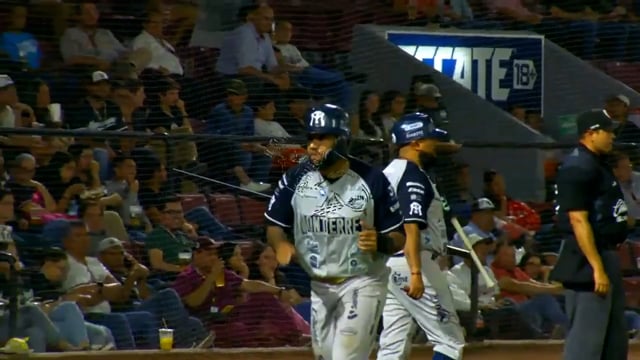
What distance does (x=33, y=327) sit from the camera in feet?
34.5

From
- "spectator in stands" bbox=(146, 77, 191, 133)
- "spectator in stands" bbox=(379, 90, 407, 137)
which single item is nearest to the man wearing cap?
"spectator in stands" bbox=(146, 77, 191, 133)

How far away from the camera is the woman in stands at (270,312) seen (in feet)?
38.0

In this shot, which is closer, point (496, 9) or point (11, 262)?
point (11, 262)

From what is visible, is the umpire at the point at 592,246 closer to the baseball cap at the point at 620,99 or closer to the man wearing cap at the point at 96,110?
the man wearing cap at the point at 96,110

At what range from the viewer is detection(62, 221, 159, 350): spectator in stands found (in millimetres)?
10797

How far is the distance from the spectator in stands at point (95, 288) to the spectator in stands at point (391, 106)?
3276mm

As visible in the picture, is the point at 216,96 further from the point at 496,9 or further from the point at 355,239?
the point at 355,239

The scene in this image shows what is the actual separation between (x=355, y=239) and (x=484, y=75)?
7.64 metres

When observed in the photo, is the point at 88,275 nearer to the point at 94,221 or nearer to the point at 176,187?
the point at 94,221

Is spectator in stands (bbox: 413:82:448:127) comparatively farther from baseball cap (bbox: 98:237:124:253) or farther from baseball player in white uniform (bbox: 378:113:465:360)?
baseball player in white uniform (bbox: 378:113:465:360)

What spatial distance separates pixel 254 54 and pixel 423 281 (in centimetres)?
499

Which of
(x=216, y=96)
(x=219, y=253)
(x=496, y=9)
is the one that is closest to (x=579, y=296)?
(x=219, y=253)

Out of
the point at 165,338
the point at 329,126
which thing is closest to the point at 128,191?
the point at 165,338

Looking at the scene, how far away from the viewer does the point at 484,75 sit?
14977 mm
